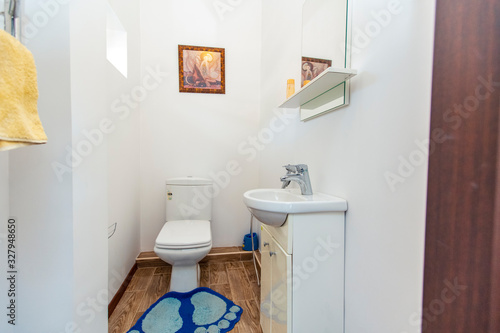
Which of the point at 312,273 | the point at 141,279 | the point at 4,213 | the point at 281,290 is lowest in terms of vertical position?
the point at 141,279

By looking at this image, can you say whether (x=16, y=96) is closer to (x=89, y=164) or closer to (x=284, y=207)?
(x=89, y=164)

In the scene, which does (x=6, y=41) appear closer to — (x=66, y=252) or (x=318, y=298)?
(x=66, y=252)

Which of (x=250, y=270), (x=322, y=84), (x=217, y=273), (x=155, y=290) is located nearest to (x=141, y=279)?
(x=155, y=290)

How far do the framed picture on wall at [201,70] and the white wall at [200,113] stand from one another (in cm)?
5

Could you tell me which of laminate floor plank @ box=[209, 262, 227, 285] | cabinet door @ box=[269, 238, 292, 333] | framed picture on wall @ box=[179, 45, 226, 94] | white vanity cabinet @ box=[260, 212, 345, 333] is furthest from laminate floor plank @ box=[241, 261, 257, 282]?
framed picture on wall @ box=[179, 45, 226, 94]

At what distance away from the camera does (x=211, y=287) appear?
1.77 meters

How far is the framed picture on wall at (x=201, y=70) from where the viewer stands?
2.19 m

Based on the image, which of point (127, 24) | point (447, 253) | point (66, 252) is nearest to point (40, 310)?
point (66, 252)

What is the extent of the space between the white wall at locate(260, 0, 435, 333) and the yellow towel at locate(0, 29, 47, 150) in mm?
1056

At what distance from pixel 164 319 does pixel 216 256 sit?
2.68ft

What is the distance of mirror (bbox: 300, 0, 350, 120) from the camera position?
3.20 ft

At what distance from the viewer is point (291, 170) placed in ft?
4.06

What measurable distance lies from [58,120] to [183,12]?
1908 mm

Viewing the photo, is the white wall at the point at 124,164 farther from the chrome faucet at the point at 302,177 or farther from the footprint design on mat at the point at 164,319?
the chrome faucet at the point at 302,177
